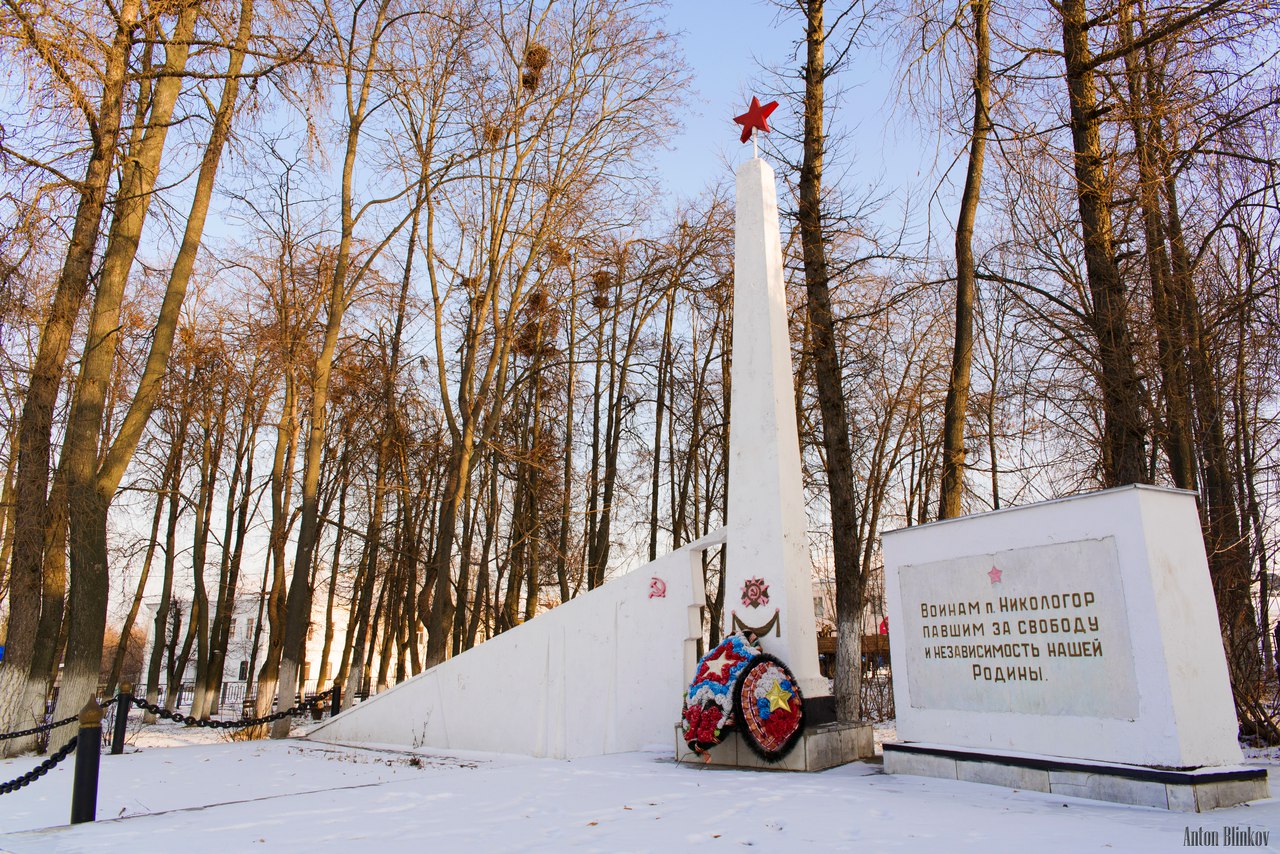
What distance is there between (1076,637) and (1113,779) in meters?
0.95

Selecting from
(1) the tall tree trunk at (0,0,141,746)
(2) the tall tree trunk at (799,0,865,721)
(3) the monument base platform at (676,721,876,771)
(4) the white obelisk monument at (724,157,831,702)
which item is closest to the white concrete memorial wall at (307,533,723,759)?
(4) the white obelisk monument at (724,157,831,702)

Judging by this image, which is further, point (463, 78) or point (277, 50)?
point (463, 78)

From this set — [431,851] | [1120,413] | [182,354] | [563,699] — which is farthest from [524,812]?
[182,354]

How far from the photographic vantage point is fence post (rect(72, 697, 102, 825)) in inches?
231

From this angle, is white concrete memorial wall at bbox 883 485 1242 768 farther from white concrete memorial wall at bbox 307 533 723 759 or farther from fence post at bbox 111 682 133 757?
fence post at bbox 111 682 133 757

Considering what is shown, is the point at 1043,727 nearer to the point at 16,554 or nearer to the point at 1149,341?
the point at 1149,341

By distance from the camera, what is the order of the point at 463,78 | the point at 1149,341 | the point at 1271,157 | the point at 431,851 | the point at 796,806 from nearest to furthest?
the point at 431,851, the point at 796,806, the point at 1271,157, the point at 1149,341, the point at 463,78

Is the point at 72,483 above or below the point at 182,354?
below

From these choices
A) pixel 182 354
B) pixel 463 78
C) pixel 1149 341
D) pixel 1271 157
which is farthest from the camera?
pixel 182 354

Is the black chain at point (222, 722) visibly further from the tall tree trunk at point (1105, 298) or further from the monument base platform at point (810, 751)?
the tall tree trunk at point (1105, 298)

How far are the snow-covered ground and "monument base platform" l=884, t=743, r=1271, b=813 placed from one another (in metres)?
0.12

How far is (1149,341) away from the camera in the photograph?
760 centimetres

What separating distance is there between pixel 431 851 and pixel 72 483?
8.21 meters

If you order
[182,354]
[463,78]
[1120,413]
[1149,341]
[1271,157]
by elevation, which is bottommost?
[1120,413]
